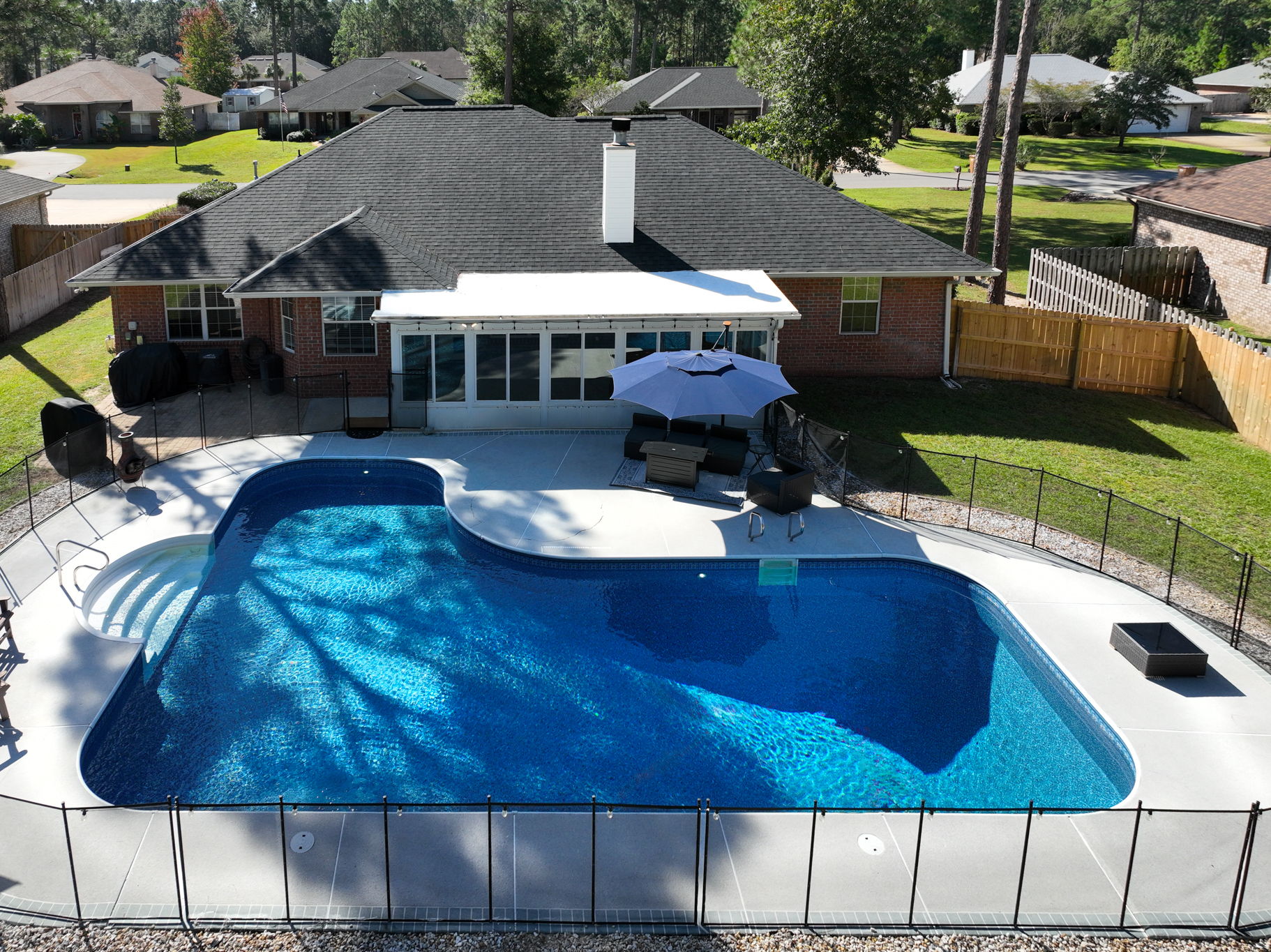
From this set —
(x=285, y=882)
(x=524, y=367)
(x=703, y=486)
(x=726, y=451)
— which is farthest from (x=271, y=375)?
(x=285, y=882)

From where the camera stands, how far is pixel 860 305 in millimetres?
25922

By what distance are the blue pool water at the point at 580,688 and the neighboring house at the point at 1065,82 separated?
2292 inches

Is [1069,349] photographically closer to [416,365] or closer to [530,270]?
[530,270]

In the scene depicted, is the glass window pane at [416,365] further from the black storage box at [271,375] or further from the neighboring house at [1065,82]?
the neighboring house at [1065,82]

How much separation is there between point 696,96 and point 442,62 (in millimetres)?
38594

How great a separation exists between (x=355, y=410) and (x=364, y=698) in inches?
390

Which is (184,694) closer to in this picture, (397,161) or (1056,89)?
(397,161)

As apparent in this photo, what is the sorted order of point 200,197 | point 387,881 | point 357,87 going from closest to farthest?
point 387,881, point 200,197, point 357,87

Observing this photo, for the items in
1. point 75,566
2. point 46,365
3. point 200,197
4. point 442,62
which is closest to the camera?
point 75,566

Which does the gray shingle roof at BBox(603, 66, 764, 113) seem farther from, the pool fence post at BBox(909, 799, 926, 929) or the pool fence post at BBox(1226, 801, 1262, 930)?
the pool fence post at BBox(909, 799, 926, 929)

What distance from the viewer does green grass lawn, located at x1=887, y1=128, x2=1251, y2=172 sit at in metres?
60.8

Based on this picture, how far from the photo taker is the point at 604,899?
10.4 metres

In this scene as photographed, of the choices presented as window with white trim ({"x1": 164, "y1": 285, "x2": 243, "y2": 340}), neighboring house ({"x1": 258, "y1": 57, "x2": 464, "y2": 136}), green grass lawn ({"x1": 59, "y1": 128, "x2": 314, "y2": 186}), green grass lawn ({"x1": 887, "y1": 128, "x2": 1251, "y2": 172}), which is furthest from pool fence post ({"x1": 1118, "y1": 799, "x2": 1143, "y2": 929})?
neighboring house ({"x1": 258, "y1": 57, "x2": 464, "y2": 136})

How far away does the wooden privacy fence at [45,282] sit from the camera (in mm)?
30391
